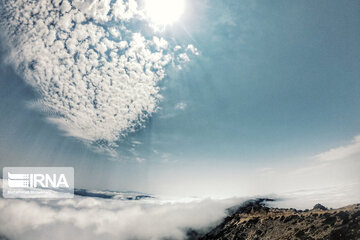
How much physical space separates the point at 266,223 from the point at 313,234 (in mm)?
37455

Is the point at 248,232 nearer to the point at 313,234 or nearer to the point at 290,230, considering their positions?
the point at 290,230

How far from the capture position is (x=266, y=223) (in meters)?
76.9

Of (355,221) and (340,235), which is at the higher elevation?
(355,221)

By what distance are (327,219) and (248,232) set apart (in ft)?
146

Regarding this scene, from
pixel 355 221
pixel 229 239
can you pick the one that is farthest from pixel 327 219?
pixel 229 239

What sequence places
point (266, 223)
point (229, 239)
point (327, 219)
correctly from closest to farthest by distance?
point (327, 219)
point (266, 223)
point (229, 239)

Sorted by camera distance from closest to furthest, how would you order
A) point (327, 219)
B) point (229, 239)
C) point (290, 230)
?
point (327, 219) < point (290, 230) < point (229, 239)

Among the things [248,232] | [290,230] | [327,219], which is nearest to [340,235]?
[327,219]

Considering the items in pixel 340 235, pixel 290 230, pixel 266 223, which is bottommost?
pixel 266 223

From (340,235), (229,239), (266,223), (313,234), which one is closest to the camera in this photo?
(340,235)

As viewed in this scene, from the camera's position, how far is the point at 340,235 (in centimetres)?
3709

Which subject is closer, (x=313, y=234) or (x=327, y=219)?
(x=313, y=234)

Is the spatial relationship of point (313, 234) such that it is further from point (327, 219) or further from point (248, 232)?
point (248, 232)

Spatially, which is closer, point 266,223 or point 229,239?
point 266,223
